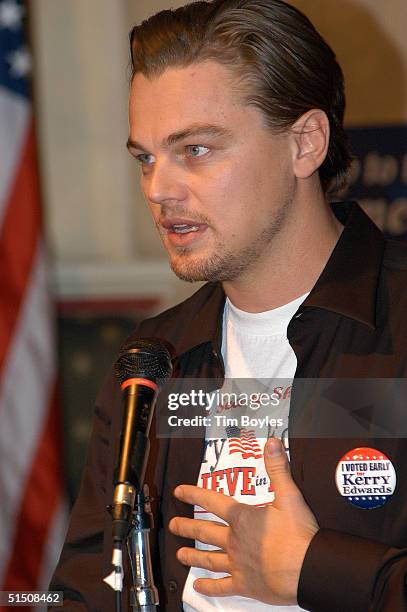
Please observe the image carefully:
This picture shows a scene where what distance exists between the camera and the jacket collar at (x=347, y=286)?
1698 mm

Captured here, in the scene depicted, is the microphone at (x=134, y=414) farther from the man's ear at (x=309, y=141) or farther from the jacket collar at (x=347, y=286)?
the man's ear at (x=309, y=141)

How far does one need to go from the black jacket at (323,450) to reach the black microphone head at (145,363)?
0.37m

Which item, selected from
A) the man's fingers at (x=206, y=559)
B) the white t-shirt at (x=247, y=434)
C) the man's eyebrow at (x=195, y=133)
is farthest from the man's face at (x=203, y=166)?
the man's fingers at (x=206, y=559)

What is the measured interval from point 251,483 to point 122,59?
2.44 metres

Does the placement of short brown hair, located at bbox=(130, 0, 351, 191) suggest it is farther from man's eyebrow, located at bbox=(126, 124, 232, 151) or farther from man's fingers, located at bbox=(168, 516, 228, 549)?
man's fingers, located at bbox=(168, 516, 228, 549)

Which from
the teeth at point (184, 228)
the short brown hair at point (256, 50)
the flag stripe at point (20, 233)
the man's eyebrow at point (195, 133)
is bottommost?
the teeth at point (184, 228)

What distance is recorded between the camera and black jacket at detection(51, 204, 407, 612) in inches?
56.0

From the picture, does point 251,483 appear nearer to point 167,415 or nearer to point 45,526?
point 167,415

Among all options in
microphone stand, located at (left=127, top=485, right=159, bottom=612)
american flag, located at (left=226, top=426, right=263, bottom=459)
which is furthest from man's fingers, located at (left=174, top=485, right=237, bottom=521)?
microphone stand, located at (left=127, top=485, right=159, bottom=612)

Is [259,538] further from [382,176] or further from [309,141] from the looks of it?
[382,176]

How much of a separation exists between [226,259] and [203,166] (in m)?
0.18

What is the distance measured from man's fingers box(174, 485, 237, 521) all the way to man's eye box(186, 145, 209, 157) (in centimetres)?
62

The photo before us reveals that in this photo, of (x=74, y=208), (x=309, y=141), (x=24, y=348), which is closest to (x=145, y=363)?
(x=309, y=141)

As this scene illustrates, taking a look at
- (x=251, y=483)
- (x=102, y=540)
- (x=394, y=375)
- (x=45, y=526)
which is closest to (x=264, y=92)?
(x=394, y=375)
